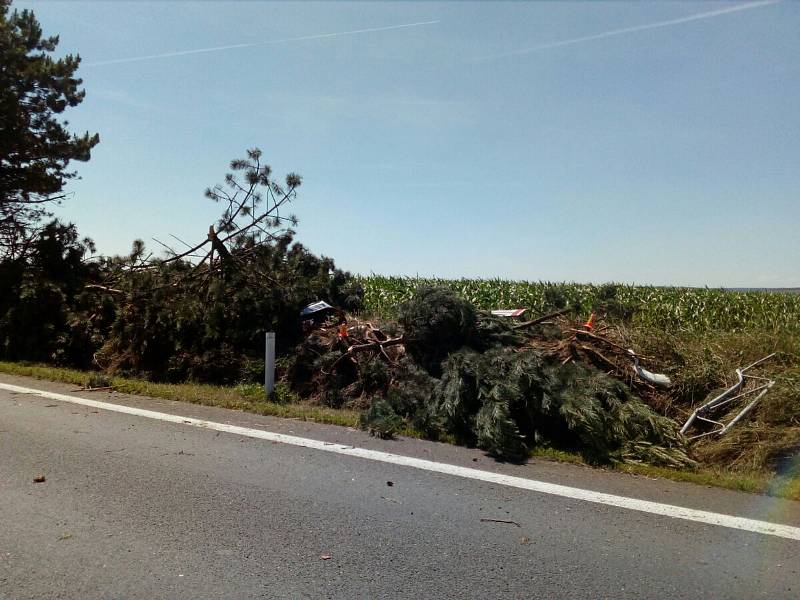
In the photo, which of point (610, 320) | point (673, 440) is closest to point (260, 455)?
point (673, 440)

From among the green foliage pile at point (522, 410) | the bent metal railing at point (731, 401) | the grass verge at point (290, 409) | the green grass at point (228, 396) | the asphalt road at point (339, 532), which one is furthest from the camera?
the green grass at point (228, 396)

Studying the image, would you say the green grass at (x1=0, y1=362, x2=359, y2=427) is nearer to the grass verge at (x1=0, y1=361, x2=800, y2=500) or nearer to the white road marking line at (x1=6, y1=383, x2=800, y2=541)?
the grass verge at (x1=0, y1=361, x2=800, y2=500)

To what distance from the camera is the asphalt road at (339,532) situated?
12.4 feet

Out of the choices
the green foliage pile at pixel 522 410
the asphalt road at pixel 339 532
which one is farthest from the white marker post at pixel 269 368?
the asphalt road at pixel 339 532

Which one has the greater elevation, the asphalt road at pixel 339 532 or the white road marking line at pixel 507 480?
the white road marking line at pixel 507 480

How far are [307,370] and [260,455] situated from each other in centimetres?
375

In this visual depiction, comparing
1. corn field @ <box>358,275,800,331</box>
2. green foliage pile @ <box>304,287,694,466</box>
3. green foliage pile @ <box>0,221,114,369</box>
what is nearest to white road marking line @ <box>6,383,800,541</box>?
green foliage pile @ <box>304,287,694,466</box>

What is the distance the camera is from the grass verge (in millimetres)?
5723

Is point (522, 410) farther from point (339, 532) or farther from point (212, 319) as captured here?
point (212, 319)

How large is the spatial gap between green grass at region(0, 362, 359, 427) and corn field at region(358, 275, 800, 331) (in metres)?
2.40

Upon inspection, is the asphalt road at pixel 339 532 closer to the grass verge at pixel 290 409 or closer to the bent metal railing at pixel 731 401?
the grass verge at pixel 290 409

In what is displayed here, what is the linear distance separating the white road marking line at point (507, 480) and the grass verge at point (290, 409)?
33.2 inches

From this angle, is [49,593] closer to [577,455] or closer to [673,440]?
[577,455]

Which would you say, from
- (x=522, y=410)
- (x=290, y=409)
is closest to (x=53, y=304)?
(x=290, y=409)
